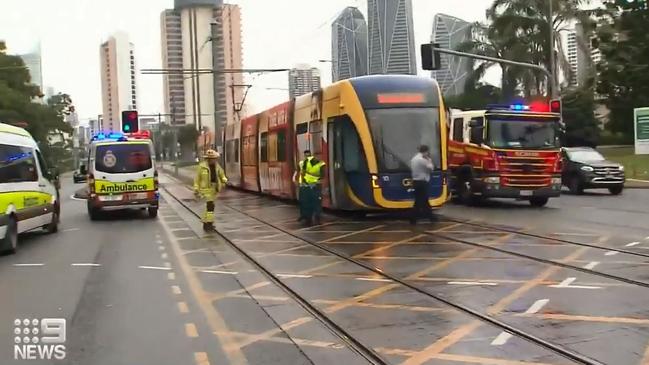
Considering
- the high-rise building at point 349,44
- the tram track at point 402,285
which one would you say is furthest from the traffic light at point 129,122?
the tram track at point 402,285

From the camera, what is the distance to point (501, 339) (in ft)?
22.4

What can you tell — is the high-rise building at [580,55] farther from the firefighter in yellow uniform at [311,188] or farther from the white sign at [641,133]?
the firefighter in yellow uniform at [311,188]

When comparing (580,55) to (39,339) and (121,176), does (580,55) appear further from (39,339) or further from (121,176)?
(39,339)

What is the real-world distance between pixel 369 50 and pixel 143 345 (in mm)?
23963

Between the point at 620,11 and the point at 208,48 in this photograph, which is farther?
the point at 620,11

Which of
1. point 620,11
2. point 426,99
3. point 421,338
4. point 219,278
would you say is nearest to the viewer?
point 421,338

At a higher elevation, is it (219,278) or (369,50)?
(369,50)

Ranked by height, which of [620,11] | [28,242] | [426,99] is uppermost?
[620,11]

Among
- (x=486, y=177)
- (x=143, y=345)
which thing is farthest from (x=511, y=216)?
(x=143, y=345)

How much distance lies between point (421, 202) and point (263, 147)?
41.9 feet

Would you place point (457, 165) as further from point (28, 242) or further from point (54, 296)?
point (54, 296)

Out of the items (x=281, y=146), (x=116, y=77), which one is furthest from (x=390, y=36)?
(x=116, y=77)

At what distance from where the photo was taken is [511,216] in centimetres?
1914

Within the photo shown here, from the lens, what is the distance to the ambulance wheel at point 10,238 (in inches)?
560
